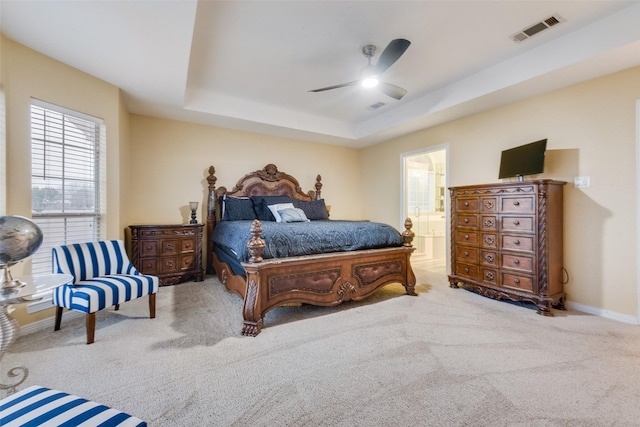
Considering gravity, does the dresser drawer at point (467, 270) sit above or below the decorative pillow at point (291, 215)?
below

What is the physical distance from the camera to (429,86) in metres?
3.85

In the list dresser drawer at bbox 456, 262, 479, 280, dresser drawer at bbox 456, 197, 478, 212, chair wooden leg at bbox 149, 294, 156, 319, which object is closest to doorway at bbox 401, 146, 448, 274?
dresser drawer at bbox 456, 197, 478, 212

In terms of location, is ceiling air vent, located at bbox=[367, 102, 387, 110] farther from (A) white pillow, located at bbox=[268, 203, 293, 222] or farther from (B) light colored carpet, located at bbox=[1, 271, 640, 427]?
(B) light colored carpet, located at bbox=[1, 271, 640, 427]

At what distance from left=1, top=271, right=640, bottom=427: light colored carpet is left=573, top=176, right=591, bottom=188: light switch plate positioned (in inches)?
54.8

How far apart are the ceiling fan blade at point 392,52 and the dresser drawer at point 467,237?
7.65ft

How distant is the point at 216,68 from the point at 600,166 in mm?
4402

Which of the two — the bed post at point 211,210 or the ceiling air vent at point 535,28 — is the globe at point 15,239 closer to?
the bed post at point 211,210

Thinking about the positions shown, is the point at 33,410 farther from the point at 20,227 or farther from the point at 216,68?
the point at 216,68

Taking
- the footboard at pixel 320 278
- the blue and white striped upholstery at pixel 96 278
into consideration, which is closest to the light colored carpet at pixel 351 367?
the footboard at pixel 320 278

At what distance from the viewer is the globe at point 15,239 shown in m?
1.35

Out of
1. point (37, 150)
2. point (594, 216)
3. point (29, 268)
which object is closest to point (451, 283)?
point (594, 216)

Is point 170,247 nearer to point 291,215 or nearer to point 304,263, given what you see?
point 291,215

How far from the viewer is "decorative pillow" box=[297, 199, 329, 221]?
195 inches

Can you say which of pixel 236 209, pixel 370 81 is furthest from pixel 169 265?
pixel 370 81
